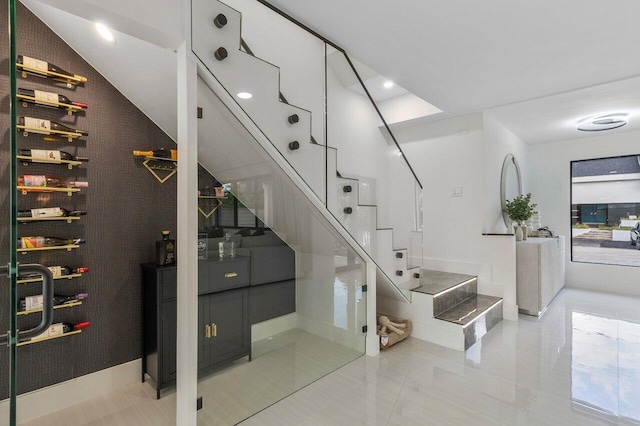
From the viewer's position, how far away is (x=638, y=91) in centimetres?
364

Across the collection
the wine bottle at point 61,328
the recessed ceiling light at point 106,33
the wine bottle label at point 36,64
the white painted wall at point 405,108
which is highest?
the white painted wall at point 405,108

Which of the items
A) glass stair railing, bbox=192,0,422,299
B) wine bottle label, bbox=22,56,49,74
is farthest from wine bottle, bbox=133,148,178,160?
glass stair railing, bbox=192,0,422,299

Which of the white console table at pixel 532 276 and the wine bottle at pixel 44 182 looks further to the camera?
the white console table at pixel 532 276

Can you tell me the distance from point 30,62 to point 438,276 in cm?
462

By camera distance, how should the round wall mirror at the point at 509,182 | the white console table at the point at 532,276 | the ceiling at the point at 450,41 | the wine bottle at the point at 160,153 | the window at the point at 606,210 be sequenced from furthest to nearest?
1. the window at the point at 606,210
2. the round wall mirror at the point at 509,182
3. the white console table at the point at 532,276
4. the wine bottle at the point at 160,153
5. the ceiling at the point at 450,41

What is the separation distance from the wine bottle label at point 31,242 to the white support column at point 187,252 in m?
1.10

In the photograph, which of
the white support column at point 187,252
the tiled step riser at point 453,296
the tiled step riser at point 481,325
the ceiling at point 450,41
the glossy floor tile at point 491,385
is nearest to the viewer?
the white support column at point 187,252

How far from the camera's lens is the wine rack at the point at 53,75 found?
2.17 metres

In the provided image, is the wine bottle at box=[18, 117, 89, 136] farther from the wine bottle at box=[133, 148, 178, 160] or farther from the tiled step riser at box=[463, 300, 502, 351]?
the tiled step riser at box=[463, 300, 502, 351]

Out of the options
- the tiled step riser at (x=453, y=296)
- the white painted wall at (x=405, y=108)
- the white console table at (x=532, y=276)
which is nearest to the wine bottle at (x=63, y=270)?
the tiled step riser at (x=453, y=296)

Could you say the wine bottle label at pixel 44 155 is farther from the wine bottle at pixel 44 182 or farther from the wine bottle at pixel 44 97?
the wine bottle at pixel 44 97

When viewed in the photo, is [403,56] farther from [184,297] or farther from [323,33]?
[184,297]

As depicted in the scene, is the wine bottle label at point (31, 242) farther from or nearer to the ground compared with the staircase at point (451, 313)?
farther from the ground

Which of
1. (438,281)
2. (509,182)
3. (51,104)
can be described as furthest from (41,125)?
(509,182)
